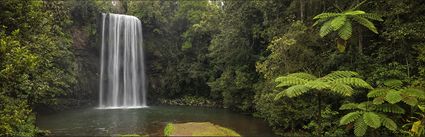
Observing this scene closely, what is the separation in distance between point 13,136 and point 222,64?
1754cm

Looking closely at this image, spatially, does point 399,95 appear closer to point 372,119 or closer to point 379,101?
point 379,101

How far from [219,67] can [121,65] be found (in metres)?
8.41

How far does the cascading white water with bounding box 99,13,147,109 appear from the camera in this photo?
28219 mm

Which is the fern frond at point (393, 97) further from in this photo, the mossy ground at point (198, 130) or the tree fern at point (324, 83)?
the mossy ground at point (198, 130)

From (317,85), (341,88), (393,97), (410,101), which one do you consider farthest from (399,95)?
(317,85)

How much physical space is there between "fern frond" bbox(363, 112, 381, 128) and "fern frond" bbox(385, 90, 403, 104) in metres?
0.47

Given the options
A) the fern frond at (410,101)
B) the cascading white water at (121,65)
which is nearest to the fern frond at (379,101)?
the fern frond at (410,101)

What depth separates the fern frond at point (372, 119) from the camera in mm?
8242

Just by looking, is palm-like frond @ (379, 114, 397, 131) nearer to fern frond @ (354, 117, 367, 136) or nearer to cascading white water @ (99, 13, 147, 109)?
fern frond @ (354, 117, 367, 136)

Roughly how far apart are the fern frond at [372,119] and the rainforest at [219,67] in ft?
0.07

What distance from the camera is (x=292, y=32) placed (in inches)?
533

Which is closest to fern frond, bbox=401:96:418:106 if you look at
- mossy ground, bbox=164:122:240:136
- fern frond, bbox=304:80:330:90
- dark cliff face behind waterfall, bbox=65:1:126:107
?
fern frond, bbox=304:80:330:90

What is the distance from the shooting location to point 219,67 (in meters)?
26.0

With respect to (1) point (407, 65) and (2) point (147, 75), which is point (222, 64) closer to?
(2) point (147, 75)
